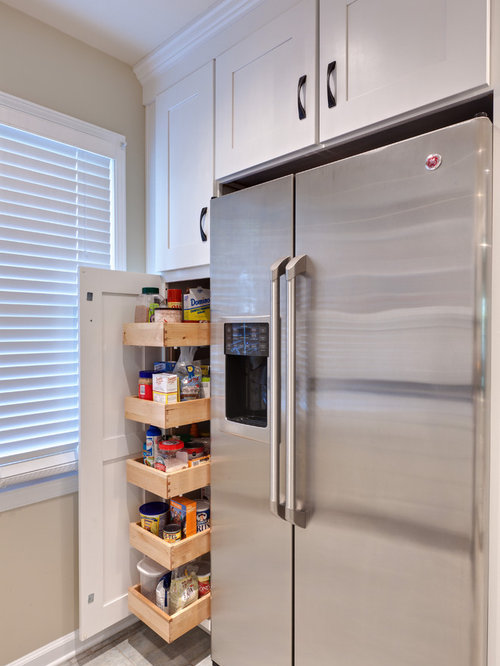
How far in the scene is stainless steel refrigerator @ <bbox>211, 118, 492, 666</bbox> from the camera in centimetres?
86

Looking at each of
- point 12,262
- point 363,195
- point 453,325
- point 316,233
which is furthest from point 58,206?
point 453,325

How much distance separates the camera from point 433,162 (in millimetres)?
895

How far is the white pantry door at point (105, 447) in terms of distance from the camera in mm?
1559

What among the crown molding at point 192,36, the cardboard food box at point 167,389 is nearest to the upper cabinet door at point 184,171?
the crown molding at point 192,36

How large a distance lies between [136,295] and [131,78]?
1.03 metres

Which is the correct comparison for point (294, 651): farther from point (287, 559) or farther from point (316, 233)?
point (316, 233)

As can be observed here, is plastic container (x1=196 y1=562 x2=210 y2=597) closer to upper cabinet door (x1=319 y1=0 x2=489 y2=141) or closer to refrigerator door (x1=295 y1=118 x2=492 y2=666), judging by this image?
refrigerator door (x1=295 y1=118 x2=492 y2=666)

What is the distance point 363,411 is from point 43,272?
52.6 inches

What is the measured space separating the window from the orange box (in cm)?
47

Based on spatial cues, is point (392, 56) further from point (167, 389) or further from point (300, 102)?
point (167, 389)

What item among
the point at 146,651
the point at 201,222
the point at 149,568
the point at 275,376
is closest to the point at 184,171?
the point at 201,222

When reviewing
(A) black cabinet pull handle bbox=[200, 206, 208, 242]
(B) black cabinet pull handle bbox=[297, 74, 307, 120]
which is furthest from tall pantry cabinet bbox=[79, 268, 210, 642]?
(B) black cabinet pull handle bbox=[297, 74, 307, 120]

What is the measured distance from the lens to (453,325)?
87cm

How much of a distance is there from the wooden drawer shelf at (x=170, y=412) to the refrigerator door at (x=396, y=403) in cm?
49
